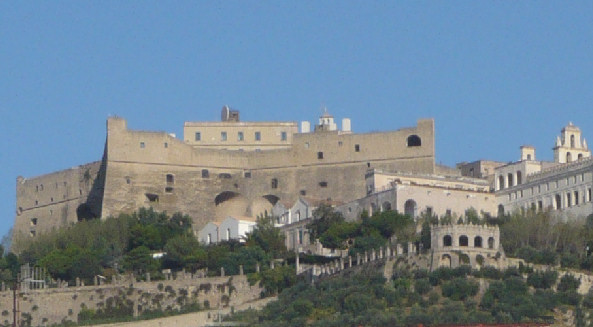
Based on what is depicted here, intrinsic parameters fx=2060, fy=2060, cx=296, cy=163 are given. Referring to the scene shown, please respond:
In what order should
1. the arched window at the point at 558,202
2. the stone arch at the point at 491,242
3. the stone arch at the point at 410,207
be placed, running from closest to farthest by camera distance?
the stone arch at the point at 491,242
the stone arch at the point at 410,207
the arched window at the point at 558,202

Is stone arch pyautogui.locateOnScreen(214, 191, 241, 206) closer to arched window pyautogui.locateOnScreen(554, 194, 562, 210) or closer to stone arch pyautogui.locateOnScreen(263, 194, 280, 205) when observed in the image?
stone arch pyautogui.locateOnScreen(263, 194, 280, 205)

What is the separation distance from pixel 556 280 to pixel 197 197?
96.3ft

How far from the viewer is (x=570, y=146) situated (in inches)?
4122

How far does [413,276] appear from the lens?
8494cm

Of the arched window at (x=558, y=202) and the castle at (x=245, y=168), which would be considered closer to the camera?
the arched window at (x=558, y=202)

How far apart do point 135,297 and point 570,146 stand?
2498cm

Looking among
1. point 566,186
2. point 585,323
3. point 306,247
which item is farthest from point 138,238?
point 585,323

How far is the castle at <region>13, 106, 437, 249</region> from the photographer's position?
107 metres

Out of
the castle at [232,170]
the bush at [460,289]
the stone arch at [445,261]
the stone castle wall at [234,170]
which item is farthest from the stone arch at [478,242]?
the stone castle wall at [234,170]

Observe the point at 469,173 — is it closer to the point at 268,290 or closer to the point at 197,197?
the point at 197,197

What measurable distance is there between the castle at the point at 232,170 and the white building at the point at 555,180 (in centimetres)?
528

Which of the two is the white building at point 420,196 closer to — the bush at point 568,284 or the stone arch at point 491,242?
the stone arch at point 491,242

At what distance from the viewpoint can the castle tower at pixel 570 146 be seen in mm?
103938

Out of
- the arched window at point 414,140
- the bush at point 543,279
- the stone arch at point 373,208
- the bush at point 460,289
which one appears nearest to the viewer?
the bush at point 460,289
